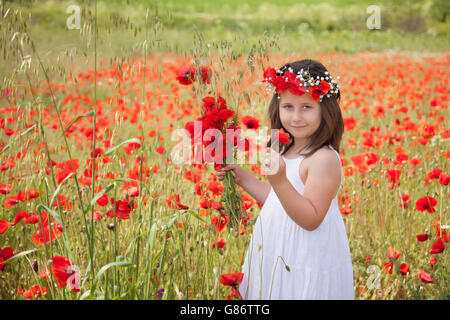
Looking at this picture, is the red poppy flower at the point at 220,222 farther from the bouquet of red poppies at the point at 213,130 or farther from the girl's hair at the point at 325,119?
the girl's hair at the point at 325,119

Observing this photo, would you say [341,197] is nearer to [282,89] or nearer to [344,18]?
[282,89]

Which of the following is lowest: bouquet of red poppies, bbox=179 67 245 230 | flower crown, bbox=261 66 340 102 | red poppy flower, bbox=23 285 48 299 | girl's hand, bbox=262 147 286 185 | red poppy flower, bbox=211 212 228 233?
red poppy flower, bbox=23 285 48 299

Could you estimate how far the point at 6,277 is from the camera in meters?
1.49

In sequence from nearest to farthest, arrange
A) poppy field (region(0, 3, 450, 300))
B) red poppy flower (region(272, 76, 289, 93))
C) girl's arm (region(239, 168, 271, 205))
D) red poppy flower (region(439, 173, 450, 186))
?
poppy field (region(0, 3, 450, 300)) < red poppy flower (region(272, 76, 289, 93)) < girl's arm (region(239, 168, 271, 205)) < red poppy flower (region(439, 173, 450, 186))

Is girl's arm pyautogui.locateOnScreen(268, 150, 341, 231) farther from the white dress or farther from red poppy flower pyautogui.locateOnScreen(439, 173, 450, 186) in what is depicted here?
red poppy flower pyautogui.locateOnScreen(439, 173, 450, 186)

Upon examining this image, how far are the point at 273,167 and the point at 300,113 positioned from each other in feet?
0.96

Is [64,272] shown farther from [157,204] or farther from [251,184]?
[157,204]

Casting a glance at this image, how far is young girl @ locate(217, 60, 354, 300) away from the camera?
119cm

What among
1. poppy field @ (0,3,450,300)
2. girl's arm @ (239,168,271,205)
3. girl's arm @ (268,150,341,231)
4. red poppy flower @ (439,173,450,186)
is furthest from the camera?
red poppy flower @ (439,173,450,186)

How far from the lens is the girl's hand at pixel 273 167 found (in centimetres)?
108

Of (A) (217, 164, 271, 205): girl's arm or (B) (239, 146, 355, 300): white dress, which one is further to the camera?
(A) (217, 164, 271, 205): girl's arm

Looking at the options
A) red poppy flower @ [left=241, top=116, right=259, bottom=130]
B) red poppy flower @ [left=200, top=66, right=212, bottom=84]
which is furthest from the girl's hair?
red poppy flower @ [left=200, top=66, right=212, bottom=84]

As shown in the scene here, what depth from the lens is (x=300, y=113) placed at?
129 centimetres
